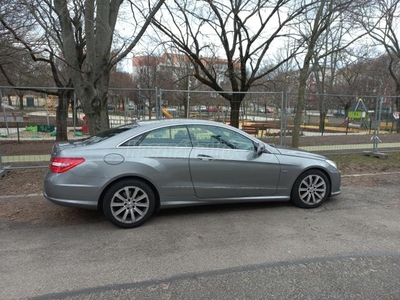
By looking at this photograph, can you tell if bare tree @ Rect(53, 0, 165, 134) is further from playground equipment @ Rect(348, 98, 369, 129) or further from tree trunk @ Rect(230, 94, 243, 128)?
playground equipment @ Rect(348, 98, 369, 129)

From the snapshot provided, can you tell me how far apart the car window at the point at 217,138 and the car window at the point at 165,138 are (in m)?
0.12

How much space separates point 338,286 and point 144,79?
107 ft

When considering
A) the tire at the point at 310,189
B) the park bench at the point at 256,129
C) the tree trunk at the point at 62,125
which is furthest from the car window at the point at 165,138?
the park bench at the point at 256,129

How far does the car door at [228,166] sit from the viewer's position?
4.33 m

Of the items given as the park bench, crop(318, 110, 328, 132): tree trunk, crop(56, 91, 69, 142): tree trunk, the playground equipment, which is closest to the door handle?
the park bench

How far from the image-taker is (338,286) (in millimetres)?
2740

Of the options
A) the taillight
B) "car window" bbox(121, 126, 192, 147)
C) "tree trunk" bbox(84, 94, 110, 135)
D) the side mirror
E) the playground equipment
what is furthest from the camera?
the playground equipment

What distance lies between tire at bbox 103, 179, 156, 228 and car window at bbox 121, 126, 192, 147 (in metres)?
0.57

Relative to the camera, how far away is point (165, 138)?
4.30 meters

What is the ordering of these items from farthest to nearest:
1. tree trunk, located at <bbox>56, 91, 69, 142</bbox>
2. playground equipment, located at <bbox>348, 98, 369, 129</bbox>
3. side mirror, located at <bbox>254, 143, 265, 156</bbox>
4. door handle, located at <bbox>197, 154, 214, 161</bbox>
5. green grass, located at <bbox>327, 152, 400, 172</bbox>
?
playground equipment, located at <bbox>348, 98, 369, 129</bbox>
tree trunk, located at <bbox>56, 91, 69, 142</bbox>
green grass, located at <bbox>327, 152, 400, 172</bbox>
side mirror, located at <bbox>254, 143, 265, 156</bbox>
door handle, located at <bbox>197, 154, 214, 161</bbox>

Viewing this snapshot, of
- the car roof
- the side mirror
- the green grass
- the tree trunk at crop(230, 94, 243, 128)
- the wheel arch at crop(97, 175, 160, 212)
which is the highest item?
the tree trunk at crop(230, 94, 243, 128)

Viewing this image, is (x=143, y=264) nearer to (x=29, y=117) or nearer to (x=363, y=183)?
(x=363, y=183)

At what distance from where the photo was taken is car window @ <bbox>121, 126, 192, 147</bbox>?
4.18m

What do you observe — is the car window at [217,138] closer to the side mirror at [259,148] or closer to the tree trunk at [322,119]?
the side mirror at [259,148]
